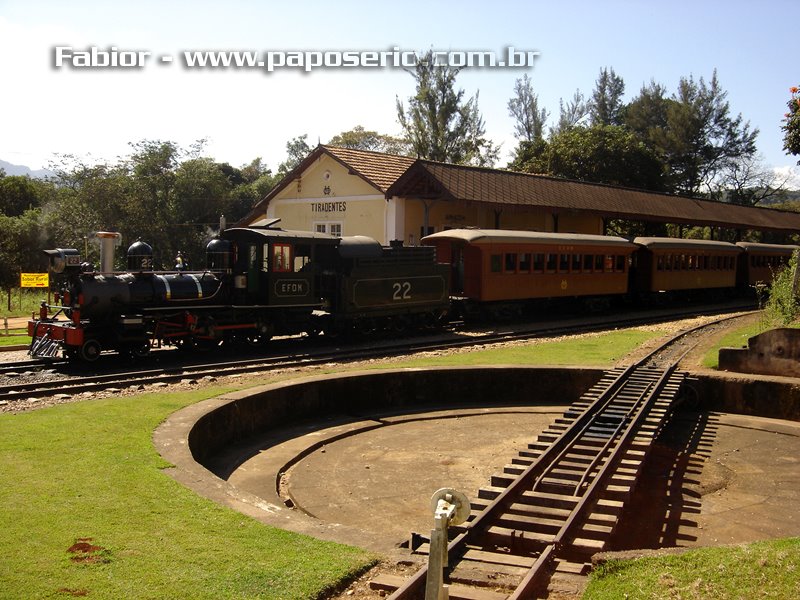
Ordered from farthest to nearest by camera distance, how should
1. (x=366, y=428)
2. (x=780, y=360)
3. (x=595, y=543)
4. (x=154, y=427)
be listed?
(x=780, y=360)
(x=366, y=428)
(x=154, y=427)
(x=595, y=543)

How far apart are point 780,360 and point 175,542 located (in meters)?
12.2

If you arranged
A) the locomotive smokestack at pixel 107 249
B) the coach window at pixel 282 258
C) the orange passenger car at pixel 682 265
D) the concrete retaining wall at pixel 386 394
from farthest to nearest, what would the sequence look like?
the orange passenger car at pixel 682 265 < the coach window at pixel 282 258 < the locomotive smokestack at pixel 107 249 < the concrete retaining wall at pixel 386 394

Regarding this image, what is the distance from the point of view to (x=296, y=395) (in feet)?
40.9

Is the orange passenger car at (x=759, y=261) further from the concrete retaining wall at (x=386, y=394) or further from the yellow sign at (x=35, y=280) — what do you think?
the yellow sign at (x=35, y=280)

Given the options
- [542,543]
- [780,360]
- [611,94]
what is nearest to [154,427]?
[542,543]

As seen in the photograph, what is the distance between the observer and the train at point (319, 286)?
15.7m

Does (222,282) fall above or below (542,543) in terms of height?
above

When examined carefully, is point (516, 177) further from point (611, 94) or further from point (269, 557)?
point (611, 94)

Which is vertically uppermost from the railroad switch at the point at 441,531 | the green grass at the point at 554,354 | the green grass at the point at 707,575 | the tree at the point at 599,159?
the tree at the point at 599,159

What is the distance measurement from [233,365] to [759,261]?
104 feet

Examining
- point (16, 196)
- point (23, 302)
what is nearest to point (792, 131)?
point (23, 302)

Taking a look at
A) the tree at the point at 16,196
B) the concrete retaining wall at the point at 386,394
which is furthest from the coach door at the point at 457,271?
the tree at the point at 16,196

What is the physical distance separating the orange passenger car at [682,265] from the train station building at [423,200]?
3.49 meters

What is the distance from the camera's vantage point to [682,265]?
31328 millimetres
